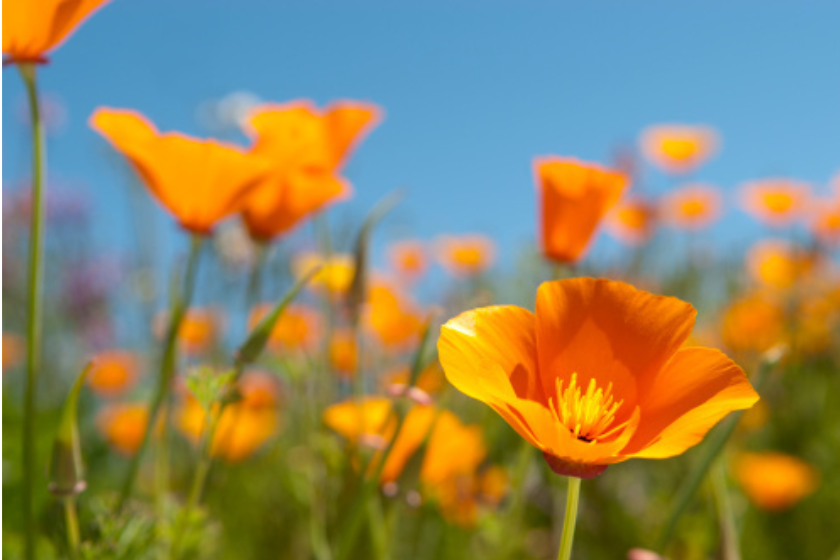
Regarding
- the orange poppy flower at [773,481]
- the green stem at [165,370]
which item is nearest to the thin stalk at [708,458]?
the green stem at [165,370]

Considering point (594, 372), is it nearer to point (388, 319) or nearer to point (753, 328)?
point (388, 319)

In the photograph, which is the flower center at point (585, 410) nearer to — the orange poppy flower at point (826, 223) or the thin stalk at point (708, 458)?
the thin stalk at point (708, 458)

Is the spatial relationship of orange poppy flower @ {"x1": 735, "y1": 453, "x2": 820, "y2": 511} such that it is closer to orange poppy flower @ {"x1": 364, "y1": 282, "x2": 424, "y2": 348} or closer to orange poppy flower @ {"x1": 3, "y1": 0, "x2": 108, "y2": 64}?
orange poppy flower @ {"x1": 364, "y1": 282, "x2": 424, "y2": 348}

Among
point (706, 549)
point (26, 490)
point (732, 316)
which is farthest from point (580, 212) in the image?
point (732, 316)

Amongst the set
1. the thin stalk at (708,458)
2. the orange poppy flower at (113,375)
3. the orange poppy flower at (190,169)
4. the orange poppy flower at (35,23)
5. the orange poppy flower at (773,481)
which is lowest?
the orange poppy flower at (113,375)

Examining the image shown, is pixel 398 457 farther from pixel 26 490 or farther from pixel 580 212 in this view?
pixel 26 490

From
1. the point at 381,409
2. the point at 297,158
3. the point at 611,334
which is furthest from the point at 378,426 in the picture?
the point at 611,334
